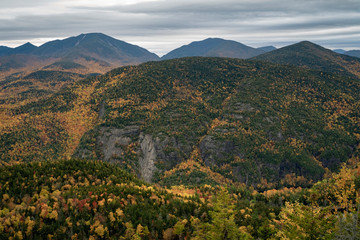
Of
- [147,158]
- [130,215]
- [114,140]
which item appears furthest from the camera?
[114,140]

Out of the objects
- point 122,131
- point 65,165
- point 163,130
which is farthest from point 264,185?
point 65,165

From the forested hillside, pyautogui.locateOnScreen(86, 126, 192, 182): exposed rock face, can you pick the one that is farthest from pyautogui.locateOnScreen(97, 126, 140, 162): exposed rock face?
the forested hillside

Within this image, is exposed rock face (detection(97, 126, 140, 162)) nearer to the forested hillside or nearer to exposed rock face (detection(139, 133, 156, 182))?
exposed rock face (detection(139, 133, 156, 182))

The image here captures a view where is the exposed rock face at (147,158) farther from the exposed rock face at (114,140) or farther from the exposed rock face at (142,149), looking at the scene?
the exposed rock face at (114,140)

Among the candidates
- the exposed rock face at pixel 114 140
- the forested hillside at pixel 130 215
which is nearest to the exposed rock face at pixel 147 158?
the exposed rock face at pixel 114 140

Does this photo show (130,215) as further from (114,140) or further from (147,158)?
(114,140)

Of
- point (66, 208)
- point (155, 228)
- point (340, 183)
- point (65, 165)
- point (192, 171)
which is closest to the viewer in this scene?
point (155, 228)

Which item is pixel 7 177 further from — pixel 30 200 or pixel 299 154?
pixel 299 154

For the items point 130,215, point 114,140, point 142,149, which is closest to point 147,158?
point 142,149
